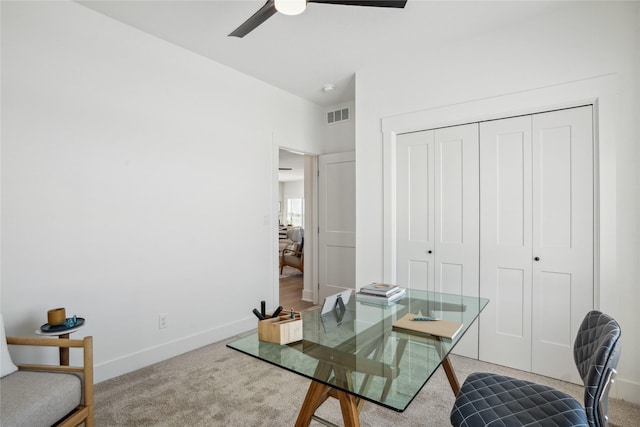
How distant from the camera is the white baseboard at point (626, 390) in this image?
2123mm

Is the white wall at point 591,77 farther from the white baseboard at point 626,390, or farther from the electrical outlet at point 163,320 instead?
the electrical outlet at point 163,320

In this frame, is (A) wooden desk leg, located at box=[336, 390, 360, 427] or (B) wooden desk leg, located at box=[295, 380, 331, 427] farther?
(B) wooden desk leg, located at box=[295, 380, 331, 427]

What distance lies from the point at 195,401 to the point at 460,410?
1.68 metres

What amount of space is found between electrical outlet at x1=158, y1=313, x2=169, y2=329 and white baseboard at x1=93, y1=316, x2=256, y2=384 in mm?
161

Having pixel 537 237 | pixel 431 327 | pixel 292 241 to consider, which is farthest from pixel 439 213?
pixel 292 241

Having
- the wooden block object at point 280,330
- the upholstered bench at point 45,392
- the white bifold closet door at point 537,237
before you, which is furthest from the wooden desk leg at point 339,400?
the white bifold closet door at point 537,237

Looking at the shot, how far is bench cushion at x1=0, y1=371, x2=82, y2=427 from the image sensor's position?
1.31 meters

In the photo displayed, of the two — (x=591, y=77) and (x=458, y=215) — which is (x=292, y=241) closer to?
(x=458, y=215)

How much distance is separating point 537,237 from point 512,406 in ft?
5.24

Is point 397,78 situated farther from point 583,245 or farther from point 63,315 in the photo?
point 63,315

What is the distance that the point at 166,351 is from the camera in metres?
2.81

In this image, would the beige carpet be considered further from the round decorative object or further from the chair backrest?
the chair backrest

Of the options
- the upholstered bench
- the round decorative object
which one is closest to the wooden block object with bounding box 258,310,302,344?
the upholstered bench

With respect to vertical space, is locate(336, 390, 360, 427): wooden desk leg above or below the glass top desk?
below
